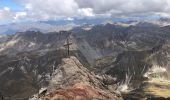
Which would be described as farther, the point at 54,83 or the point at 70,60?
the point at 70,60

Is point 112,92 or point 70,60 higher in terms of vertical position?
point 70,60

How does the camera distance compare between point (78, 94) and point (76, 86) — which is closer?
point (78, 94)

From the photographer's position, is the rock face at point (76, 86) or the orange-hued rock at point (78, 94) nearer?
the orange-hued rock at point (78, 94)

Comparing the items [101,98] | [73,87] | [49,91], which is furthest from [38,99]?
[101,98]

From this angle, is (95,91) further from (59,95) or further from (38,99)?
(38,99)

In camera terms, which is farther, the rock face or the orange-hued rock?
the rock face

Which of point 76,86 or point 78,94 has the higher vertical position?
point 76,86

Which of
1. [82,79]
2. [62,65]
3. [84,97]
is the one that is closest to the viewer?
[84,97]

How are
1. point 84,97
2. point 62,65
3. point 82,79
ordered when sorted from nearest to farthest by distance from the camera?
point 84,97 → point 82,79 → point 62,65
